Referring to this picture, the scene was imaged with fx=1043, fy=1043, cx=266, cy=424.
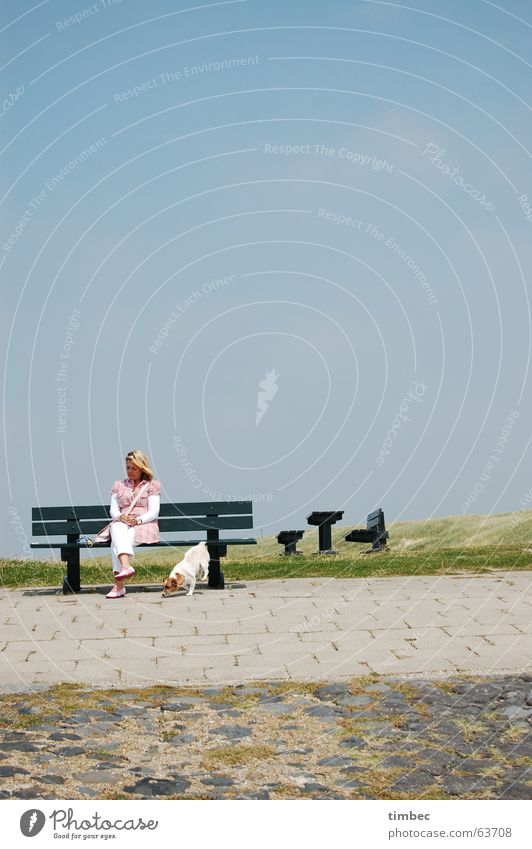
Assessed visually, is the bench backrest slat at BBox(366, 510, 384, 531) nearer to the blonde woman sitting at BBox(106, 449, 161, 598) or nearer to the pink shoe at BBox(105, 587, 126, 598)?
the blonde woman sitting at BBox(106, 449, 161, 598)

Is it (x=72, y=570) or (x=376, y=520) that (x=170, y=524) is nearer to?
(x=72, y=570)

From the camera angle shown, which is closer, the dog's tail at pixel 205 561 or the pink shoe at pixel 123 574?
the pink shoe at pixel 123 574

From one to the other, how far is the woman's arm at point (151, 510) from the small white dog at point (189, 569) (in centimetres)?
56

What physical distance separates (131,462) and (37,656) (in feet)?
12.7

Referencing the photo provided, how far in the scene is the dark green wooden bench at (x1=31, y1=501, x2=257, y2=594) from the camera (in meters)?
12.1

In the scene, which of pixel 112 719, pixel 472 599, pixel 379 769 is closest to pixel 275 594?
pixel 472 599

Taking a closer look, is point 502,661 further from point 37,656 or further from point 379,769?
point 37,656

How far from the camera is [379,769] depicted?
5.27 m
